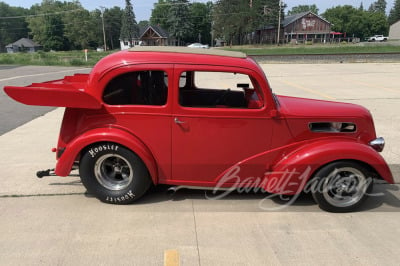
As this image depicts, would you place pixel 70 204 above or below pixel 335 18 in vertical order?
below

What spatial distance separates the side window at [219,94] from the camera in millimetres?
3494

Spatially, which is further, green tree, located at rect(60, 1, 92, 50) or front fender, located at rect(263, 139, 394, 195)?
green tree, located at rect(60, 1, 92, 50)

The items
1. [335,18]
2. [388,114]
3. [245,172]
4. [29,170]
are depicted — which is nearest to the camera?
[245,172]

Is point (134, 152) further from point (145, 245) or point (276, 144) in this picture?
point (276, 144)

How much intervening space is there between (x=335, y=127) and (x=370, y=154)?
0.47 m

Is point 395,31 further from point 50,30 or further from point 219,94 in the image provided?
point 219,94

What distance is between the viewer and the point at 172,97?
3383 mm

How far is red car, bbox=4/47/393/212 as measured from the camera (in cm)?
339

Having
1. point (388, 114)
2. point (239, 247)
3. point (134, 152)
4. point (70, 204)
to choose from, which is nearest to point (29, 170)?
point (70, 204)

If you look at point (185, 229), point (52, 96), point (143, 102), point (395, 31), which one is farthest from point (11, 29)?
point (185, 229)

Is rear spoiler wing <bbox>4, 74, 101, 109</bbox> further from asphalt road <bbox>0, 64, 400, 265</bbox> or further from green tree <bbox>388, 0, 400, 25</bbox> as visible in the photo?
green tree <bbox>388, 0, 400, 25</bbox>

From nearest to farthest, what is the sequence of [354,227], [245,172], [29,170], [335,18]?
[354,227]
[245,172]
[29,170]
[335,18]

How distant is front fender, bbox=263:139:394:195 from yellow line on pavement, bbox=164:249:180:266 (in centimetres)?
127

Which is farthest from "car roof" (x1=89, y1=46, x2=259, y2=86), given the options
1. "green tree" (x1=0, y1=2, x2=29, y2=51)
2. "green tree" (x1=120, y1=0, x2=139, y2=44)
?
"green tree" (x1=0, y1=2, x2=29, y2=51)
